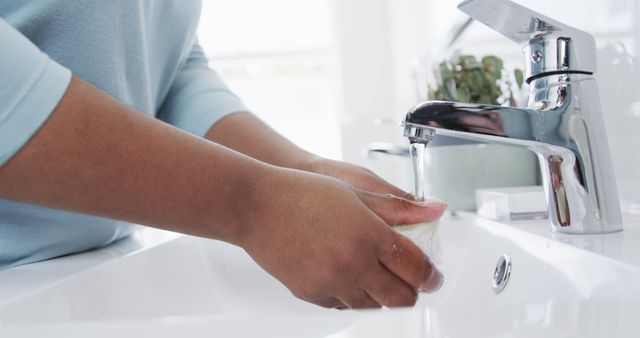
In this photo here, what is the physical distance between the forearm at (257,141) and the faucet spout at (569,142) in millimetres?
188

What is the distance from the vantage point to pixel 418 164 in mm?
489

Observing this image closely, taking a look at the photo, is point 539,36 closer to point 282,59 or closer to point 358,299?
point 358,299

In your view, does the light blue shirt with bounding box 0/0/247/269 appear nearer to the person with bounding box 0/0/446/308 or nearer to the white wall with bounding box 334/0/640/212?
the person with bounding box 0/0/446/308

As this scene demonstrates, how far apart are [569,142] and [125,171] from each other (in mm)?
319

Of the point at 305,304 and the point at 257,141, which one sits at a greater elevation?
the point at 257,141

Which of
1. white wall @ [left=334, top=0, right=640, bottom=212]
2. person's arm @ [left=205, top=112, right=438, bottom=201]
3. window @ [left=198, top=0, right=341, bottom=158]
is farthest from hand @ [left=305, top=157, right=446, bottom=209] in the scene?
window @ [left=198, top=0, right=341, bottom=158]

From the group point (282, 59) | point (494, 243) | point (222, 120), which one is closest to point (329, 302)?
point (494, 243)

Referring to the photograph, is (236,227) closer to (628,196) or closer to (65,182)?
(65,182)

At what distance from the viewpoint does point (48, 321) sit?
1.41 ft

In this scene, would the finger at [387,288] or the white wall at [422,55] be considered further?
the white wall at [422,55]

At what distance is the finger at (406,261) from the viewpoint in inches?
15.3

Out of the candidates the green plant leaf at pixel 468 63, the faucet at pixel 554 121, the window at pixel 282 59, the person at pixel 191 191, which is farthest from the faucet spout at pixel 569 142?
the window at pixel 282 59

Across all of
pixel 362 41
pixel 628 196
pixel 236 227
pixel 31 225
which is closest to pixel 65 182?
pixel 236 227

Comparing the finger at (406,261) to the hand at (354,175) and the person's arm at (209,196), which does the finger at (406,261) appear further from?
the hand at (354,175)
